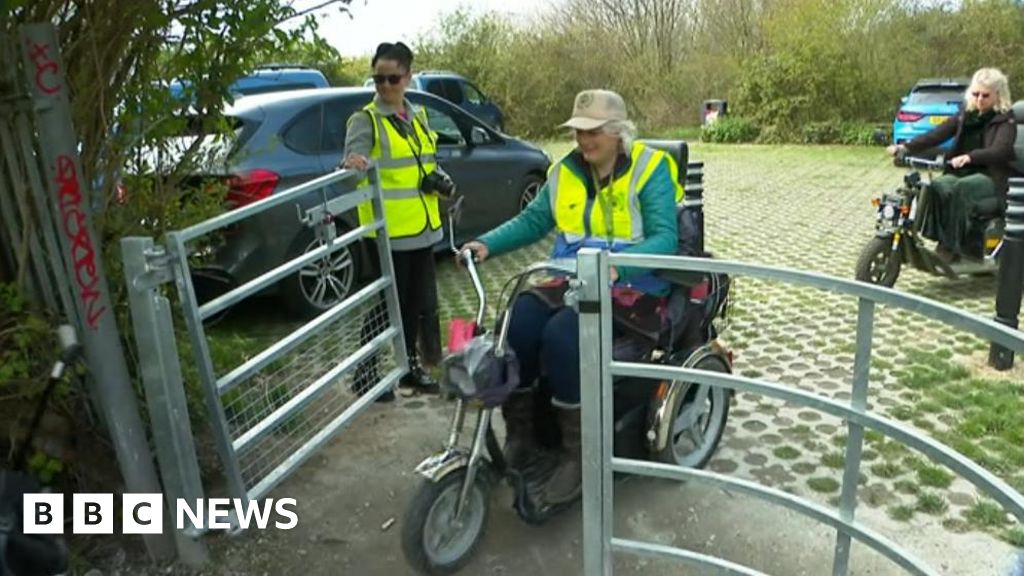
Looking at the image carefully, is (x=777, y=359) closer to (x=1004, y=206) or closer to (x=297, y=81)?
(x=1004, y=206)

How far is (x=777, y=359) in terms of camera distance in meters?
5.16

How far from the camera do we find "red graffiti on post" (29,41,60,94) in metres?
2.59

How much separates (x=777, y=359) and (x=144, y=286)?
12.3 ft

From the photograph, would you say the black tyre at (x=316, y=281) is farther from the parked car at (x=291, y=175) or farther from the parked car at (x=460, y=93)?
the parked car at (x=460, y=93)

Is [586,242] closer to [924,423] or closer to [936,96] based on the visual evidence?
[924,423]

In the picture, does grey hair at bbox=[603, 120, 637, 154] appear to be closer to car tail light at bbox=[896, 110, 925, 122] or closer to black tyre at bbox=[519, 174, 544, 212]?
black tyre at bbox=[519, 174, 544, 212]

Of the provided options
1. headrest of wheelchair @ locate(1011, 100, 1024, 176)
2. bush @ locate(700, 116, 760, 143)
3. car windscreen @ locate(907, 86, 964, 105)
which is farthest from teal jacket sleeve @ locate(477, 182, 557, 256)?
bush @ locate(700, 116, 760, 143)

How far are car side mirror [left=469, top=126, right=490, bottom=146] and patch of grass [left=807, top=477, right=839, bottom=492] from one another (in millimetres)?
4818

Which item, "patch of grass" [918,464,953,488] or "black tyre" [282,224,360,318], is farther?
"black tyre" [282,224,360,318]

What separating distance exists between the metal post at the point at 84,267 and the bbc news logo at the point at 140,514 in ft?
0.19

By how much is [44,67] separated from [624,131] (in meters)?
1.98

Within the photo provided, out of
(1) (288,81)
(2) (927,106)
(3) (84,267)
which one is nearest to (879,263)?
(3) (84,267)

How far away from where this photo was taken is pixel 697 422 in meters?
3.74

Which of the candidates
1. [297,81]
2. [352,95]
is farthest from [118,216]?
[297,81]
